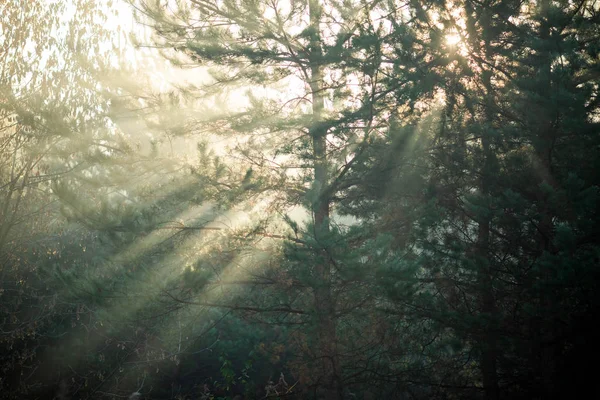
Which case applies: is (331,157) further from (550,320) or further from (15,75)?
(15,75)

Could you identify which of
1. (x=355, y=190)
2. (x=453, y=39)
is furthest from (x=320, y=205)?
(x=453, y=39)

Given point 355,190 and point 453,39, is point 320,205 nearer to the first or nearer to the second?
point 355,190

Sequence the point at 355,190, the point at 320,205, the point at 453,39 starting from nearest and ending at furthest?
1. the point at 453,39
2. the point at 320,205
3. the point at 355,190

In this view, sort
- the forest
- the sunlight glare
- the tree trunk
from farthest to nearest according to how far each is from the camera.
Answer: the tree trunk, the sunlight glare, the forest

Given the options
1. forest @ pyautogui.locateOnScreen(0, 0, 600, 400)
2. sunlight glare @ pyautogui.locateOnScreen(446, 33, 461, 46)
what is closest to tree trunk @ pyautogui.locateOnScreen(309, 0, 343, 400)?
forest @ pyautogui.locateOnScreen(0, 0, 600, 400)

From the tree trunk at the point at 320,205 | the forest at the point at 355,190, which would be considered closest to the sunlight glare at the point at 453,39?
the forest at the point at 355,190

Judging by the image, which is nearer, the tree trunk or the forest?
the forest

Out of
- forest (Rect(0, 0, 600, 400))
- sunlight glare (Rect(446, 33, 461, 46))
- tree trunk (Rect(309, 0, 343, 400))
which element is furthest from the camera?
tree trunk (Rect(309, 0, 343, 400))

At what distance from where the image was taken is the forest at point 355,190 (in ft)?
→ 15.5

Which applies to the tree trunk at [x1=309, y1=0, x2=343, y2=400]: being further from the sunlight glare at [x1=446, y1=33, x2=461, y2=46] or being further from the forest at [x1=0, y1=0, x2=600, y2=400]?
the sunlight glare at [x1=446, y1=33, x2=461, y2=46]

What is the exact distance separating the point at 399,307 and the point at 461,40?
3811 millimetres

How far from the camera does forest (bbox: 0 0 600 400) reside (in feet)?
15.5

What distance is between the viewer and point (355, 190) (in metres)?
7.43

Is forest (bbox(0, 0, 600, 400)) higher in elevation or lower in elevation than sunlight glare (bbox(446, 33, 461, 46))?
lower
